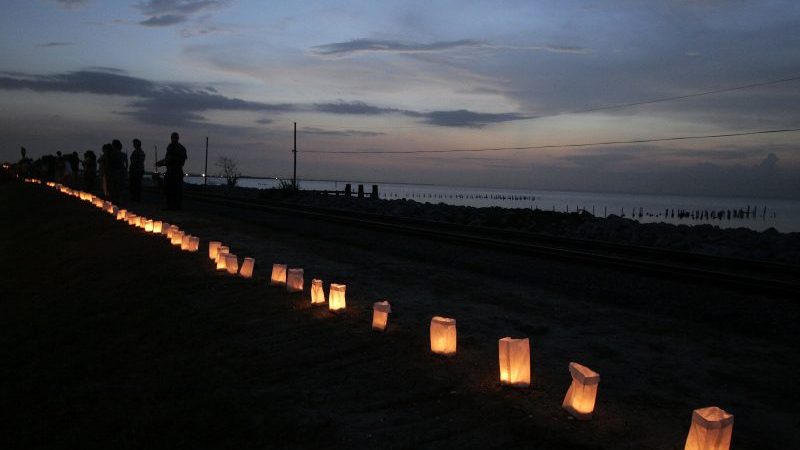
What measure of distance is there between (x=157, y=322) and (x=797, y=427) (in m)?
5.52

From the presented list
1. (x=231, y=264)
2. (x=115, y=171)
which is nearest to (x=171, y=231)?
(x=231, y=264)

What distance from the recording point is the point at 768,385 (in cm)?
440

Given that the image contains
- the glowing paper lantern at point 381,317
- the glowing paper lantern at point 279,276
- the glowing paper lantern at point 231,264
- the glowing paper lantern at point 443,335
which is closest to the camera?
the glowing paper lantern at point 443,335

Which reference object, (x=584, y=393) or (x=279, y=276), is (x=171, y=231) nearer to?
(x=279, y=276)

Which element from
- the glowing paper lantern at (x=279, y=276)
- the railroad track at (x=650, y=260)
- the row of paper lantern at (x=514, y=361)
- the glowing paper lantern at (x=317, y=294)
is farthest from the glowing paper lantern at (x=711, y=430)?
the railroad track at (x=650, y=260)

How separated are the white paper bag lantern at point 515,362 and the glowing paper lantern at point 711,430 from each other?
1.18 meters

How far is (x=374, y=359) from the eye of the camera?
4.82 m

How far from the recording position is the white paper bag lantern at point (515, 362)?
13.6 feet

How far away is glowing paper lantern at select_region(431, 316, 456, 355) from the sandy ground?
0.26 ft

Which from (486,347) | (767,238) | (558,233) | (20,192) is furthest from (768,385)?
(20,192)

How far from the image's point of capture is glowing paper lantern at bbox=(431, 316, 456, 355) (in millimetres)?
4742

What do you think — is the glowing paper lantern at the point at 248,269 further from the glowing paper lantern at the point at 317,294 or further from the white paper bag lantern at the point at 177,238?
the white paper bag lantern at the point at 177,238

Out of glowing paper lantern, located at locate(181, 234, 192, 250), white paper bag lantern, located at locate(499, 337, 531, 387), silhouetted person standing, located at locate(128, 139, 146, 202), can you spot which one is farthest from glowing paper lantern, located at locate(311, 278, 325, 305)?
silhouetted person standing, located at locate(128, 139, 146, 202)

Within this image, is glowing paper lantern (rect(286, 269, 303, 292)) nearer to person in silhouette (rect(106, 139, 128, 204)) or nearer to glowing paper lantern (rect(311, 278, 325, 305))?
glowing paper lantern (rect(311, 278, 325, 305))
